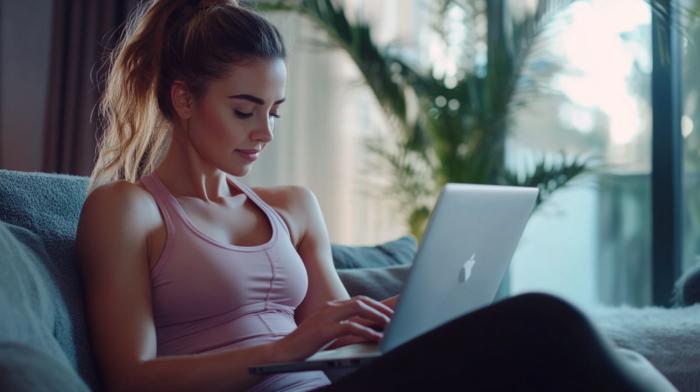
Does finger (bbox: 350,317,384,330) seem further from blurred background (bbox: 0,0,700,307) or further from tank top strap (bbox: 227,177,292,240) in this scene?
blurred background (bbox: 0,0,700,307)

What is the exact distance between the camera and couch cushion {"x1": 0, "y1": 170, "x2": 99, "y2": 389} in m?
0.87

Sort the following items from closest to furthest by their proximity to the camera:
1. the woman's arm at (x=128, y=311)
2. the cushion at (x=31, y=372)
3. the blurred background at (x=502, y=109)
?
the cushion at (x=31, y=372) < the woman's arm at (x=128, y=311) < the blurred background at (x=502, y=109)

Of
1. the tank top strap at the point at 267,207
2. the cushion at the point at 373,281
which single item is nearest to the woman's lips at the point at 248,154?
the tank top strap at the point at 267,207

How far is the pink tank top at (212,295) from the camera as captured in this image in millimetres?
994

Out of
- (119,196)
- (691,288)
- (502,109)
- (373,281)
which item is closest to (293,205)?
(373,281)

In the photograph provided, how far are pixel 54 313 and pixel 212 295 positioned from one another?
0.25 metres

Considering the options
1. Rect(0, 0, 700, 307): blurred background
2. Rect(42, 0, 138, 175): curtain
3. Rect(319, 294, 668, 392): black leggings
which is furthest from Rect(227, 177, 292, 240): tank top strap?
Rect(42, 0, 138, 175): curtain

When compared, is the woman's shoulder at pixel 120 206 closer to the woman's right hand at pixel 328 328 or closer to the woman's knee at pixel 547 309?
the woman's right hand at pixel 328 328

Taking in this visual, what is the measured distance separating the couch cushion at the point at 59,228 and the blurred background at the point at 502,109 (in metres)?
1.49

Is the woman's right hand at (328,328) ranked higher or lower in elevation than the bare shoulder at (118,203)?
lower

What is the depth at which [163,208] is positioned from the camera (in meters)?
1.06

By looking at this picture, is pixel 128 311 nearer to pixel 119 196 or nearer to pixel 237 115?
pixel 119 196

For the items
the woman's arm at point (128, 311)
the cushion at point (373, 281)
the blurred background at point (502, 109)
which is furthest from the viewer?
the blurred background at point (502, 109)

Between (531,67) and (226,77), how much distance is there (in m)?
1.88
